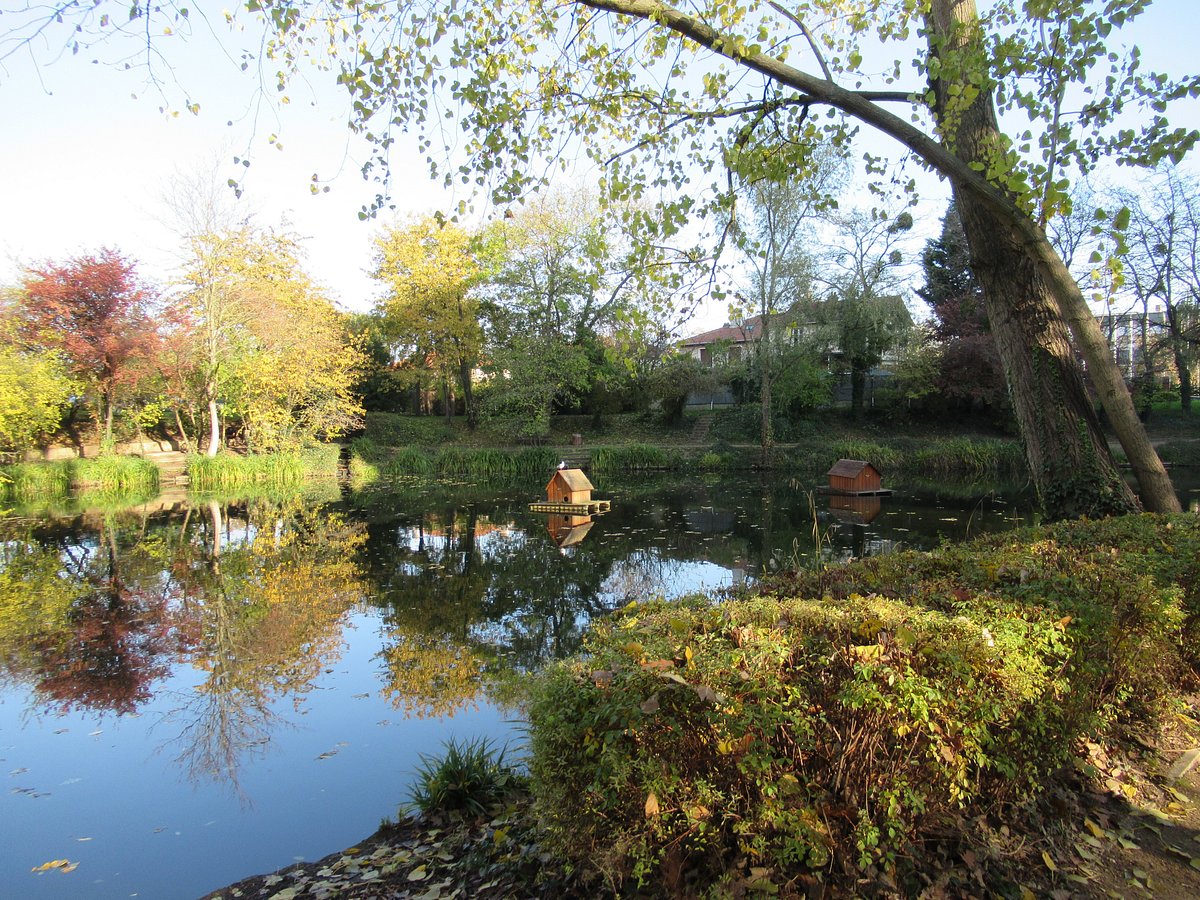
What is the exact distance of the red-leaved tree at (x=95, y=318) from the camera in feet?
67.7

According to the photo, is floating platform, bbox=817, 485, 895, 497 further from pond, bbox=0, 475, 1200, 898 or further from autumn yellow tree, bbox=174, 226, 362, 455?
autumn yellow tree, bbox=174, 226, 362, 455

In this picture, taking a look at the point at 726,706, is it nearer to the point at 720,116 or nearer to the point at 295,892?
the point at 295,892

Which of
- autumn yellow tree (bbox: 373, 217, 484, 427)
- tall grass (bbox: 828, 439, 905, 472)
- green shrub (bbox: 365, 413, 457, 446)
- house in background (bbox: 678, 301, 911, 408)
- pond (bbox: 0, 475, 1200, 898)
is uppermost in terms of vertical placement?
autumn yellow tree (bbox: 373, 217, 484, 427)

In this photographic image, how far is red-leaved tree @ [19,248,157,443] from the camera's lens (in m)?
20.6

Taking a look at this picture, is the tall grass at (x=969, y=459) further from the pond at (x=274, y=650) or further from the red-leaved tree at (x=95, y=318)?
the red-leaved tree at (x=95, y=318)

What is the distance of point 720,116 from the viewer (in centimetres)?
651

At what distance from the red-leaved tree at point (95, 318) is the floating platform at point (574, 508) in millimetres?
14153

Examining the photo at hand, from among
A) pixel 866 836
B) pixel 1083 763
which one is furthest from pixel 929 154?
pixel 866 836

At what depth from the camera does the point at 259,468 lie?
2342cm

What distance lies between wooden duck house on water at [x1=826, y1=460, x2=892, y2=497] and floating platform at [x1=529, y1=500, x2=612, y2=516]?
6.28 metres

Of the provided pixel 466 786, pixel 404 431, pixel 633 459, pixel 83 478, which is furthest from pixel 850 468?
pixel 83 478

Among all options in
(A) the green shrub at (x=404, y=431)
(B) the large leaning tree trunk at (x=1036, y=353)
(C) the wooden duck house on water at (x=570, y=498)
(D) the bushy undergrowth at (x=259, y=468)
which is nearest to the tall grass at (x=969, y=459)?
(C) the wooden duck house on water at (x=570, y=498)

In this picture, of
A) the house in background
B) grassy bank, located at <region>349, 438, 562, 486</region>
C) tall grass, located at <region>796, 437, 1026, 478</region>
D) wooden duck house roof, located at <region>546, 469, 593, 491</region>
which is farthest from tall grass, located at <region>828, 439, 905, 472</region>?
wooden duck house roof, located at <region>546, 469, 593, 491</region>

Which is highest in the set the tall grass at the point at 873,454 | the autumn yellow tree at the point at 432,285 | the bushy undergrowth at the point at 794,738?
the autumn yellow tree at the point at 432,285
